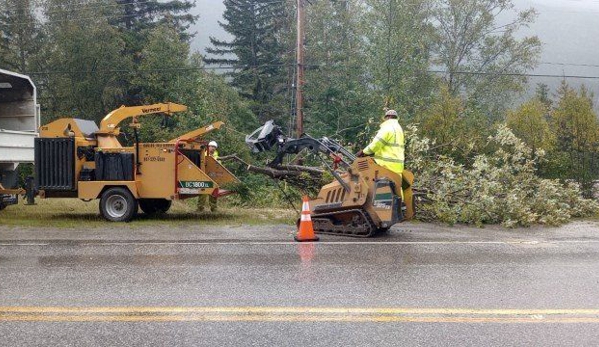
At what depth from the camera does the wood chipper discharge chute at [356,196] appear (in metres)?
9.88

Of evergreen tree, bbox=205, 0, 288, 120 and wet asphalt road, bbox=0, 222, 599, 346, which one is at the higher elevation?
evergreen tree, bbox=205, 0, 288, 120

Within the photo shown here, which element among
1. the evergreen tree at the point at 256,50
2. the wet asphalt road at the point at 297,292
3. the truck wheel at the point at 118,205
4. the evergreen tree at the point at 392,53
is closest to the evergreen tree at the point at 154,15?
the evergreen tree at the point at 256,50

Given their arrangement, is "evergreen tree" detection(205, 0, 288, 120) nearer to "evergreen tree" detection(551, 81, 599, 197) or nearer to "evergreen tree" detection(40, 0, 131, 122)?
"evergreen tree" detection(40, 0, 131, 122)

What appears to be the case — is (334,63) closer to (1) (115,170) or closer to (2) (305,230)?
(1) (115,170)

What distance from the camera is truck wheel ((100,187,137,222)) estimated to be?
12.1 metres

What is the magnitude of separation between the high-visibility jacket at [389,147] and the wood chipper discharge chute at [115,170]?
3.66 meters

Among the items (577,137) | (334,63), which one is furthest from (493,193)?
(334,63)

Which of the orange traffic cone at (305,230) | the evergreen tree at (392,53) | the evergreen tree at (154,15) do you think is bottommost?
the orange traffic cone at (305,230)

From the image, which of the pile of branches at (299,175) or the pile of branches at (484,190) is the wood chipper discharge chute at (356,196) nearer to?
the pile of branches at (299,175)

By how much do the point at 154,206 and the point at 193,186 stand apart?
1.97 meters

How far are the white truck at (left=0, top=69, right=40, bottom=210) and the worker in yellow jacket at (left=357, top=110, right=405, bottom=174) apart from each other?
Result: 802 centimetres

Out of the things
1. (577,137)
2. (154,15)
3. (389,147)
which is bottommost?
(389,147)

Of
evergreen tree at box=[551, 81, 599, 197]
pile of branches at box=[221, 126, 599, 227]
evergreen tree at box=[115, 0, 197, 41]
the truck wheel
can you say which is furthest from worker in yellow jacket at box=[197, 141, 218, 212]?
evergreen tree at box=[115, 0, 197, 41]

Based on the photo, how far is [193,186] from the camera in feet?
39.6
